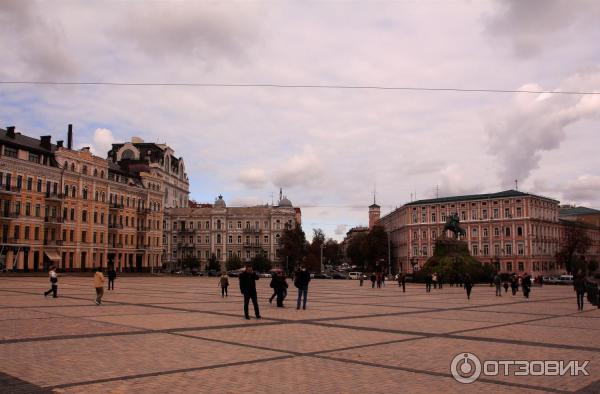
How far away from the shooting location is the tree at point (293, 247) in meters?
104

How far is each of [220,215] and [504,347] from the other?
107 meters

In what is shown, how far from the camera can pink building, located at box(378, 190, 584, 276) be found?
340 feet

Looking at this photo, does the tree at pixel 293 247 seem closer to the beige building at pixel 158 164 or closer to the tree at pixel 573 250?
the beige building at pixel 158 164

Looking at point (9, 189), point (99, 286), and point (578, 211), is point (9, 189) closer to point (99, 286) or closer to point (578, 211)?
point (99, 286)

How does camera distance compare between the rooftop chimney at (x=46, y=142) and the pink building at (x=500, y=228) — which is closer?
the rooftop chimney at (x=46, y=142)

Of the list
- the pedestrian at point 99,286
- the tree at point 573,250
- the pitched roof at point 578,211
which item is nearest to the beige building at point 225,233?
the tree at point 573,250

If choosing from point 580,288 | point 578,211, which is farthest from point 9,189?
point 578,211

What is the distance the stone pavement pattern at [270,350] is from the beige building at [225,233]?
3757 inches

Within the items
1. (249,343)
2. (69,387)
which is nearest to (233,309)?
(249,343)

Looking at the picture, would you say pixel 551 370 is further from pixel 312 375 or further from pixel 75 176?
pixel 75 176

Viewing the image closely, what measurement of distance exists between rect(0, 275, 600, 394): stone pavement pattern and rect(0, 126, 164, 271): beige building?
2087 inches

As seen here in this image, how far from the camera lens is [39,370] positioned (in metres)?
8.96

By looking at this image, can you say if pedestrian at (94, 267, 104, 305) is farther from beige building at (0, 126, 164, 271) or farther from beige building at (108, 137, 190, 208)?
beige building at (108, 137, 190, 208)

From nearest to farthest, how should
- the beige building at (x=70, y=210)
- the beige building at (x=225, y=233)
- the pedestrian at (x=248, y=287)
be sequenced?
the pedestrian at (x=248, y=287) < the beige building at (x=70, y=210) < the beige building at (x=225, y=233)
